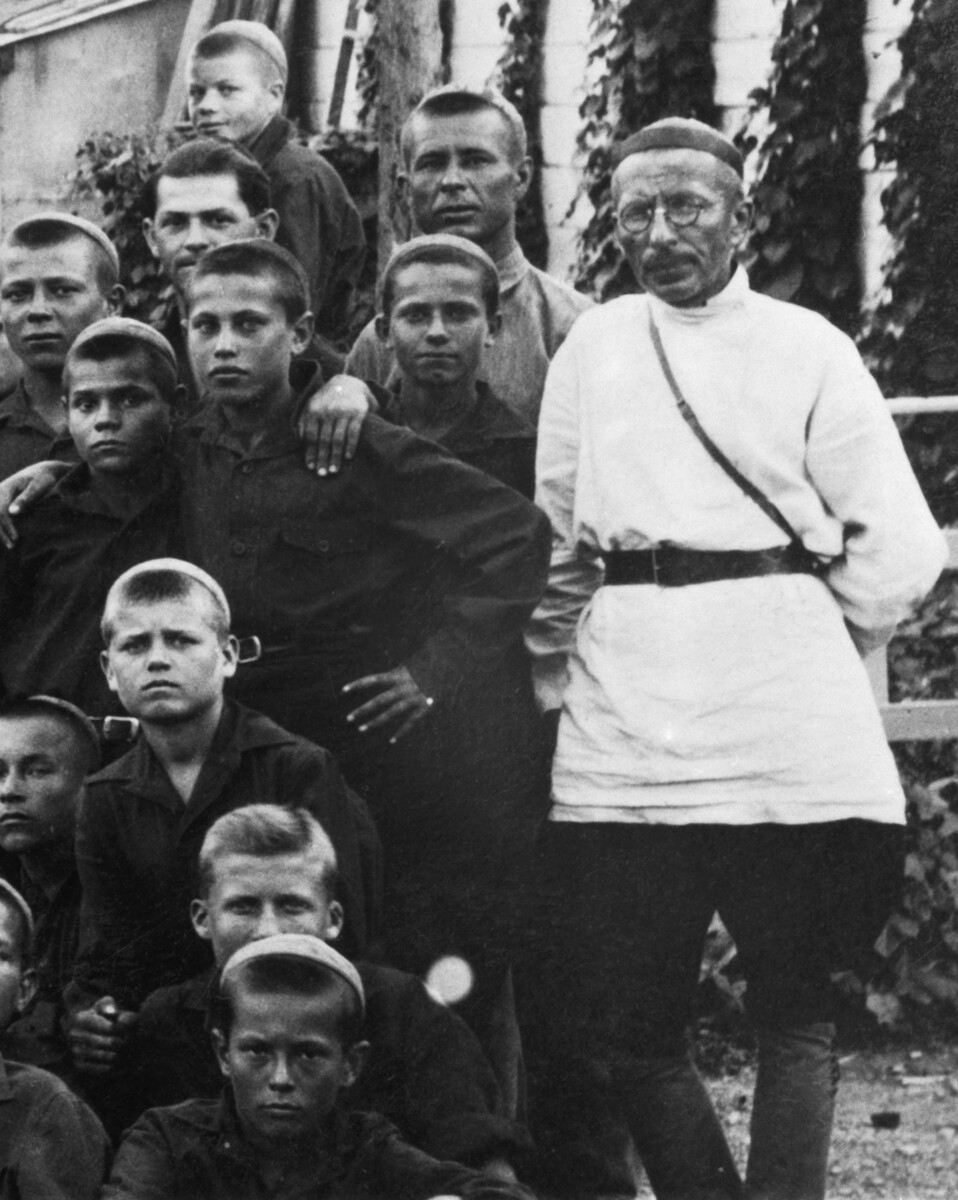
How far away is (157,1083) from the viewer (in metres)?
3.54

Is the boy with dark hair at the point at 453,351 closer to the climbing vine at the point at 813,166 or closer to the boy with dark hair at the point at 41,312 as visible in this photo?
the boy with dark hair at the point at 41,312

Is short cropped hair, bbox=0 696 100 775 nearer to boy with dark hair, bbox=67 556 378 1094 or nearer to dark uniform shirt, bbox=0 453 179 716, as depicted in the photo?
dark uniform shirt, bbox=0 453 179 716

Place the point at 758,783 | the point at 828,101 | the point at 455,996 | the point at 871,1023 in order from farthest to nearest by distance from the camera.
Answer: the point at 828,101 < the point at 871,1023 < the point at 455,996 < the point at 758,783

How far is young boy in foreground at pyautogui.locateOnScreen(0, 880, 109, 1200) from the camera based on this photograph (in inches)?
126

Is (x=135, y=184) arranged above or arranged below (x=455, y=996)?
above

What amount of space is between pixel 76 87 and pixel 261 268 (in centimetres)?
565

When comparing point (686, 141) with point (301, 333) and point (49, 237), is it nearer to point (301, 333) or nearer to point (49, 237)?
point (301, 333)

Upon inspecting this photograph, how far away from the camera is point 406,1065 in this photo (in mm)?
3283

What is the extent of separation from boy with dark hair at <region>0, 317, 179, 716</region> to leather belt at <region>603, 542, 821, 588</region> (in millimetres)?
952

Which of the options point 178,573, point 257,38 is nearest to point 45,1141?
point 178,573

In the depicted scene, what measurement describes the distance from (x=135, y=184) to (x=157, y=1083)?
5.51 m

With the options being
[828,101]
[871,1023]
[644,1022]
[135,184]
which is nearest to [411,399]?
[644,1022]

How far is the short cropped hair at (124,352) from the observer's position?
13.1 feet

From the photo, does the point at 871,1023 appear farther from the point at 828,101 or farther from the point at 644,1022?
the point at 828,101
